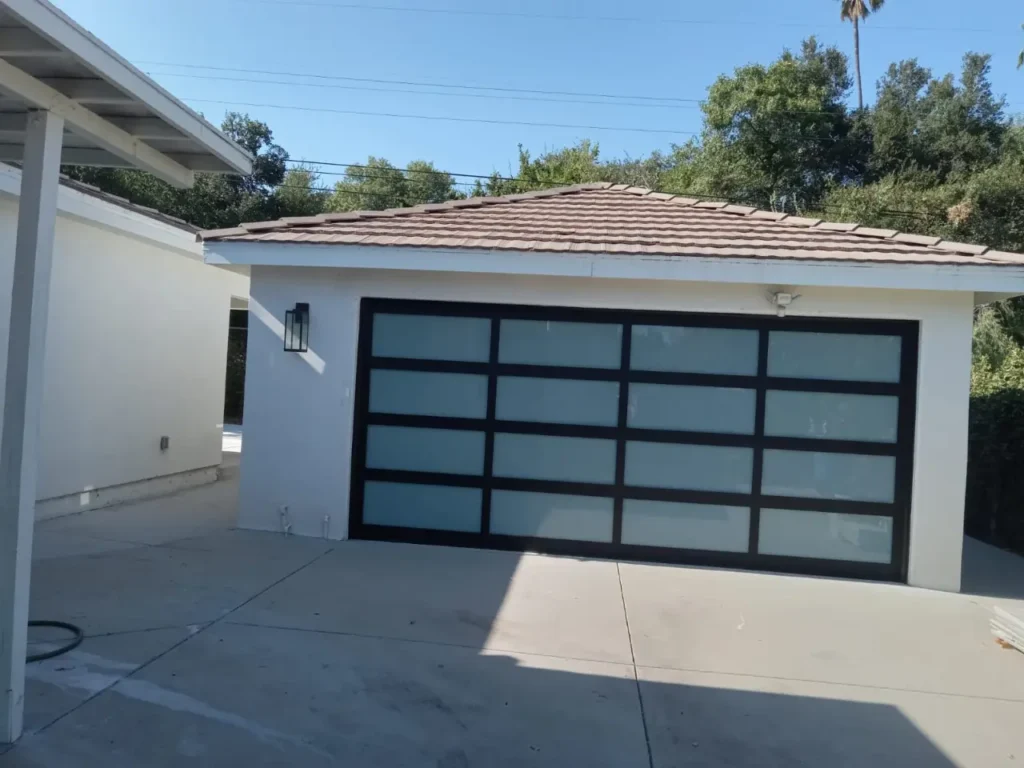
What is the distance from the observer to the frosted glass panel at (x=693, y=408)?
744 centimetres

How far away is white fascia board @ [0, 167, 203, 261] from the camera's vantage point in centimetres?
685

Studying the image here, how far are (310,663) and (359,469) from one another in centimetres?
334

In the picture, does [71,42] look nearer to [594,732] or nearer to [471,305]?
[594,732]

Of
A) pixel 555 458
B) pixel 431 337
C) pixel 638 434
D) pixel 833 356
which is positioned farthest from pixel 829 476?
pixel 431 337

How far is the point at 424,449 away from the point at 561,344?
5.48ft

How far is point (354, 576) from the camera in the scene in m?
6.44

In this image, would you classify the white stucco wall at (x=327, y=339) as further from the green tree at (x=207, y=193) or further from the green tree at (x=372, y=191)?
the green tree at (x=372, y=191)

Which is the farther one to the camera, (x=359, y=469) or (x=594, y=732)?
(x=359, y=469)

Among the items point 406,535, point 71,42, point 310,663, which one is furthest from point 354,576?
point 71,42

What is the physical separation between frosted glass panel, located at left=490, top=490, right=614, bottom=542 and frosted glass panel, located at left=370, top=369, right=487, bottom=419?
2.89 ft

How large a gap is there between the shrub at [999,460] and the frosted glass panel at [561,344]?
197 inches

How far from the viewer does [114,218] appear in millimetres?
8328

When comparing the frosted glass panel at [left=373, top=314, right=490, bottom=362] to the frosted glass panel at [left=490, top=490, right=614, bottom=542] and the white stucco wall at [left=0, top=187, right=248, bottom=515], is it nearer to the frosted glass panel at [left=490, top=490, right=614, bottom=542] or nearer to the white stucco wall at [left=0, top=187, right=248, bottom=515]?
the frosted glass panel at [left=490, top=490, right=614, bottom=542]

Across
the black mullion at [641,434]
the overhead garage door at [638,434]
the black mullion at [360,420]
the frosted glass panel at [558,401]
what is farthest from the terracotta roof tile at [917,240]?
the black mullion at [360,420]
